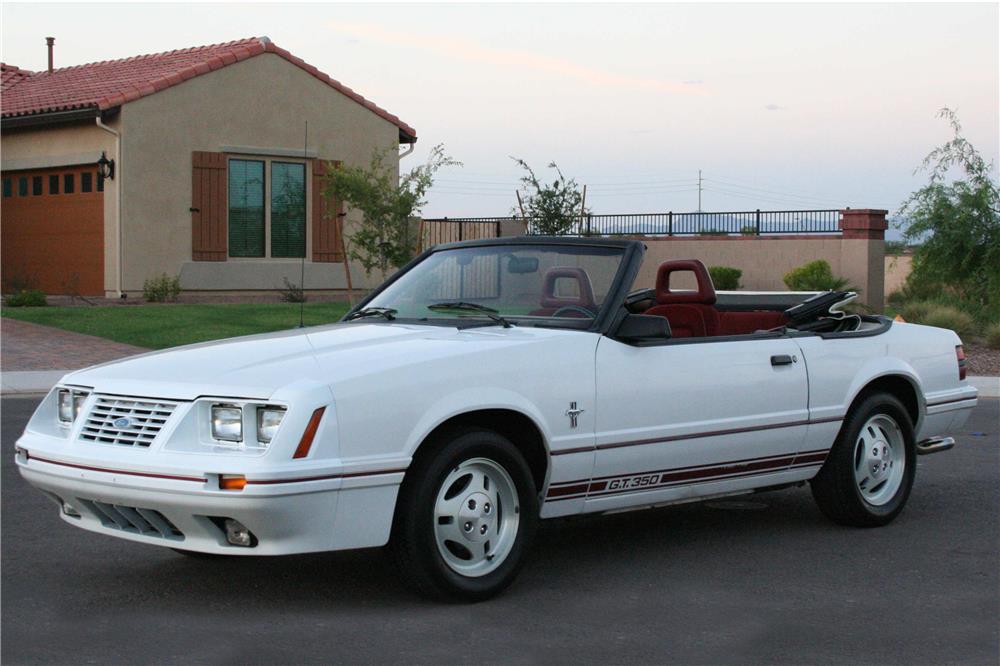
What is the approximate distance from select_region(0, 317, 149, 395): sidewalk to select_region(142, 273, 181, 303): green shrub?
3.65 m

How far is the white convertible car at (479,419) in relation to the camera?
5.48m

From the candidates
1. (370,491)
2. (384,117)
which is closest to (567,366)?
(370,491)

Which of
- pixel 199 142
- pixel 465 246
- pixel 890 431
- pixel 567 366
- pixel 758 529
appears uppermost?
pixel 199 142

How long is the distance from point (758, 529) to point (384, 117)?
22.7 m

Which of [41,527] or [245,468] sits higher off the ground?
[245,468]

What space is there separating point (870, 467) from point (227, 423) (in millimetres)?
4147

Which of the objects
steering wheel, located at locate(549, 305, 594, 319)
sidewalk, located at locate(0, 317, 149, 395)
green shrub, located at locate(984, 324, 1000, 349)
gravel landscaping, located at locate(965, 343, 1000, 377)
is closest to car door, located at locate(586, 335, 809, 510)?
steering wheel, located at locate(549, 305, 594, 319)

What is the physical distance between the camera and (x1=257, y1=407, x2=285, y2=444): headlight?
542 centimetres

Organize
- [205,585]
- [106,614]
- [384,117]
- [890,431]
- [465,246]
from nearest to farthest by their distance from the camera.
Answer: [106,614] < [205,585] < [465,246] < [890,431] < [384,117]

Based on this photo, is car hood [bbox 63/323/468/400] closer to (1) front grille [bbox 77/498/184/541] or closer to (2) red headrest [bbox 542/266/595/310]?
(1) front grille [bbox 77/498/184/541]

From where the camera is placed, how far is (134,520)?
5746mm

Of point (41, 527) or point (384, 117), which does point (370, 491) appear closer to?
point (41, 527)

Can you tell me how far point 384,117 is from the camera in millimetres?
29469

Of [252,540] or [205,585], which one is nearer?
[252,540]
